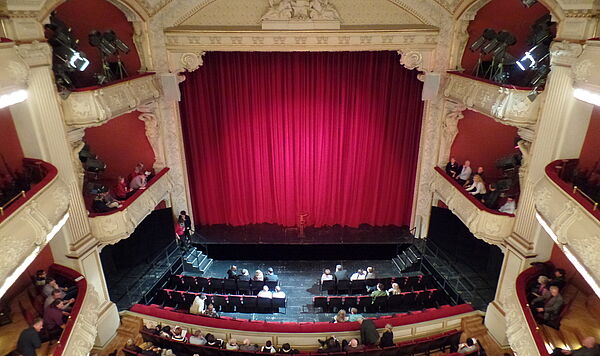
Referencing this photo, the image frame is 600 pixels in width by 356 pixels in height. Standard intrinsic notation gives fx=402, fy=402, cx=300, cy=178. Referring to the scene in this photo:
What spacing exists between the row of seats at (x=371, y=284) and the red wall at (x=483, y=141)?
3183 millimetres

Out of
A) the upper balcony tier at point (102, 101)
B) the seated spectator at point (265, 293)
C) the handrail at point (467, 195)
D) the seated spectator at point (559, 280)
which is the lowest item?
the seated spectator at point (265, 293)

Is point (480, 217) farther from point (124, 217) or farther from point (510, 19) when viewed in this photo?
point (124, 217)

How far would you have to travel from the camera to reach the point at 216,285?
32.0ft

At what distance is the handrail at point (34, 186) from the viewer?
5.24 metres

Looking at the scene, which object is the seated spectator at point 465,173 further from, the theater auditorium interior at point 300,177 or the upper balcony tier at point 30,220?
the upper balcony tier at point 30,220

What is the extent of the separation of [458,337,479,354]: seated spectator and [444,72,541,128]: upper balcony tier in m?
4.15

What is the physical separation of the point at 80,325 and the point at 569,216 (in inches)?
287

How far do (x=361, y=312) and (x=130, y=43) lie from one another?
8.32 metres

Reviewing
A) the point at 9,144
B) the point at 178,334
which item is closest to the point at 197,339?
the point at 178,334

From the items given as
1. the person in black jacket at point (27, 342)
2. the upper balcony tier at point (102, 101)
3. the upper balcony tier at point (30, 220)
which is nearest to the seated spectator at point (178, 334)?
the person in black jacket at point (27, 342)

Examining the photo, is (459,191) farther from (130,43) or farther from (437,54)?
(130,43)

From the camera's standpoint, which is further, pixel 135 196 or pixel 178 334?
pixel 135 196

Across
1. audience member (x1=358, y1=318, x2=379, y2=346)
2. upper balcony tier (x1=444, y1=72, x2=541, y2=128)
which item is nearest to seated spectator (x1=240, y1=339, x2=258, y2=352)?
audience member (x1=358, y1=318, x2=379, y2=346)

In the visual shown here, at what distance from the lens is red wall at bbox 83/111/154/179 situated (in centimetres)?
1023
